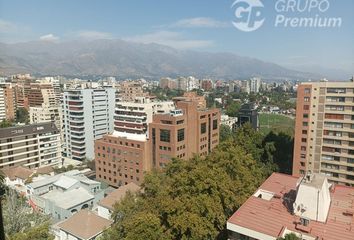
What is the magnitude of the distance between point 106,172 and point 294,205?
825 centimetres

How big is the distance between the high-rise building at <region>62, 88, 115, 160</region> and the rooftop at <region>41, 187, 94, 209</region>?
5.97 meters

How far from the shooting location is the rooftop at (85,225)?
7.12 meters

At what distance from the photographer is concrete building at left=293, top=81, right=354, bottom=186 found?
9086mm

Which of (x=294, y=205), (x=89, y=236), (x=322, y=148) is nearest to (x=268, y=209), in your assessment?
(x=294, y=205)

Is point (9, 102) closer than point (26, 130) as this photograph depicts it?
No

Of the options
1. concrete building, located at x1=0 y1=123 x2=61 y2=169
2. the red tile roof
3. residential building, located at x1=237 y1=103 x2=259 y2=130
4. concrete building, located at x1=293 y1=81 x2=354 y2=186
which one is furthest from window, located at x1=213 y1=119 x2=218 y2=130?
concrete building, located at x1=0 y1=123 x2=61 y2=169

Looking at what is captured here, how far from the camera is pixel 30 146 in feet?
41.6

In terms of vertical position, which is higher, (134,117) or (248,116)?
(134,117)

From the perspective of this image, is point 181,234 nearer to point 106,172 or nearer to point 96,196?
point 96,196

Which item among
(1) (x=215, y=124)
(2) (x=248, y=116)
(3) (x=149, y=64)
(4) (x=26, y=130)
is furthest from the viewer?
(3) (x=149, y=64)

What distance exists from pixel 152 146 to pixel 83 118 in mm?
5891

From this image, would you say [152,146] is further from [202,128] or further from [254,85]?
[254,85]

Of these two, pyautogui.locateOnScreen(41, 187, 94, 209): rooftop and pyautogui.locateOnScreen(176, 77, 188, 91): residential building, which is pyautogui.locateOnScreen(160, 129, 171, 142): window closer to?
pyautogui.locateOnScreen(41, 187, 94, 209): rooftop

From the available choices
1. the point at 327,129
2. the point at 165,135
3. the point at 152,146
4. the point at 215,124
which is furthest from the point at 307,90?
the point at 152,146
